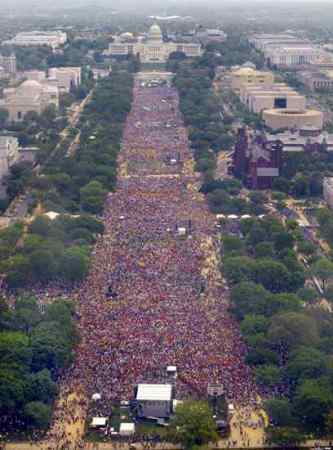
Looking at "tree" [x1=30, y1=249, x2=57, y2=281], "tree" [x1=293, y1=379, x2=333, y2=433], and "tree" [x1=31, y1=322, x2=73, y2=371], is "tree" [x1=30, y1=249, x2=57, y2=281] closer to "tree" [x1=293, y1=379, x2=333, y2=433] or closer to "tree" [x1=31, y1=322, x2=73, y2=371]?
"tree" [x1=31, y1=322, x2=73, y2=371]

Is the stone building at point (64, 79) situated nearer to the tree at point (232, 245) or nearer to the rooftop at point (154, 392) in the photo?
the tree at point (232, 245)

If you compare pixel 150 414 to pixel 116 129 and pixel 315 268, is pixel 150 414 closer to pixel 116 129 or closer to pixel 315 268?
pixel 315 268

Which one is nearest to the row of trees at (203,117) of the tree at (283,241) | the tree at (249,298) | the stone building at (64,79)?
the stone building at (64,79)

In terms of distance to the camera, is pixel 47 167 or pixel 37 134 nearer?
pixel 47 167

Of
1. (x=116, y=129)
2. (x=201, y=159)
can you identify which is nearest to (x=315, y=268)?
(x=201, y=159)

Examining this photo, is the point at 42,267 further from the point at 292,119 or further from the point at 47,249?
the point at 292,119

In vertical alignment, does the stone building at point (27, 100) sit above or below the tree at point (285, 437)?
below
